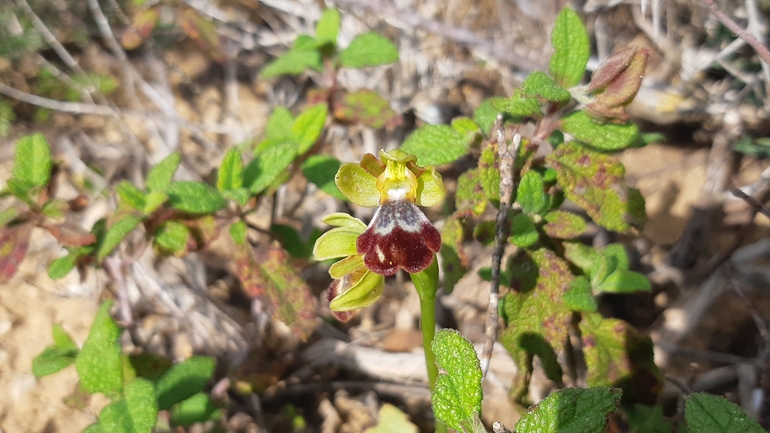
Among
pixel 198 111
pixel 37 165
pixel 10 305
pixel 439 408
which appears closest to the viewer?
pixel 439 408

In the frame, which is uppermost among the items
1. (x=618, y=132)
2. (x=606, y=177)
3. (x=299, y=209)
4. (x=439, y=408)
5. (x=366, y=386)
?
(x=618, y=132)

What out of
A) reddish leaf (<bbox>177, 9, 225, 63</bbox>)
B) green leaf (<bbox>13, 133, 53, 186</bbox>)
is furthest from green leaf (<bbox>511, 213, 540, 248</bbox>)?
reddish leaf (<bbox>177, 9, 225, 63</bbox>)

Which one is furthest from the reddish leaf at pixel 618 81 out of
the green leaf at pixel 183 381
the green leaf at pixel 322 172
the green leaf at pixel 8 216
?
the green leaf at pixel 8 216

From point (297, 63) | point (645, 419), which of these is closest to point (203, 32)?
point (297, 63)

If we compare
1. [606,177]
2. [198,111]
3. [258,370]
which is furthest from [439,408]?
[198,111]

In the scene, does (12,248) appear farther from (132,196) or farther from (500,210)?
(500,210)

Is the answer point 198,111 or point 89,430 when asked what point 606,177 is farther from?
point 198,111

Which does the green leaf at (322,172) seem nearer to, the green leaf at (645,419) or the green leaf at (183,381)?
the green leaf at (183,381)

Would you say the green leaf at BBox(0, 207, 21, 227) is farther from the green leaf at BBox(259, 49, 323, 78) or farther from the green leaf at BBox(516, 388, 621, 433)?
the green leaf at BBox(516, 388, 621, 433)
